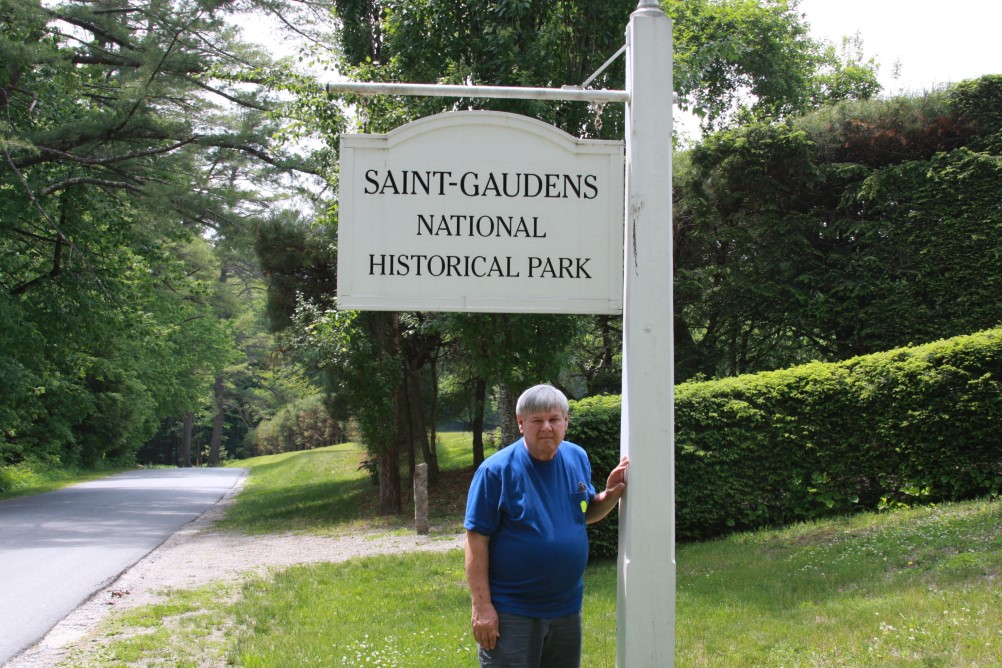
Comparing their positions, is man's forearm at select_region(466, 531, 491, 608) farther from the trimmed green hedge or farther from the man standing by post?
the trimmed green hedge

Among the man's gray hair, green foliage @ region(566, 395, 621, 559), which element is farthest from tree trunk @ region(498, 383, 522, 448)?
the man's gray hair

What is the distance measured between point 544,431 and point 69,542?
12.9 m

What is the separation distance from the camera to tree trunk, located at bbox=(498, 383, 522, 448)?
14297 mm

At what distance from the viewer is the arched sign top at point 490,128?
3.56m

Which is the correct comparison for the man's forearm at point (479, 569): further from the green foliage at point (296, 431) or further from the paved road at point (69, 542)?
the green foliage at point (296, 431)

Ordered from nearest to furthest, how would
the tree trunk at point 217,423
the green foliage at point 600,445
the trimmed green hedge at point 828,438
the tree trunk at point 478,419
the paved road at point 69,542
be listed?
the paved road at point 69,542, the trimmed green hedge at point 828,438, the green foliage at point 600,445, the tree trunk at point 478,419, the tree trunk at point 217,423

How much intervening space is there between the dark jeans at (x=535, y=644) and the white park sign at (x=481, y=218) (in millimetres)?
1262

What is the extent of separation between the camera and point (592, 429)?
34.9 feet

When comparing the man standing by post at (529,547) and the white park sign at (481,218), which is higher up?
the white park sign at (481,218)

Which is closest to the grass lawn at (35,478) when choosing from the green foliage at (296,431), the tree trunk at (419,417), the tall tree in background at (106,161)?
the tall tree in background at (106,161)

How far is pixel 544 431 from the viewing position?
11.6ft

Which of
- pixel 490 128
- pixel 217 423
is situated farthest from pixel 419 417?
pixel 217 423

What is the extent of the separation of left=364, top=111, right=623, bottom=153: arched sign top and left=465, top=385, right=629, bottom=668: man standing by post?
40.0 inches

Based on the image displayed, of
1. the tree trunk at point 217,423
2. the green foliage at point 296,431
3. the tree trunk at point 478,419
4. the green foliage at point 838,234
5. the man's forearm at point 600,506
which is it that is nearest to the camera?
the man's forearm at point 600,506
